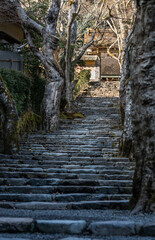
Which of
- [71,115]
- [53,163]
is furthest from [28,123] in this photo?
[53,163]

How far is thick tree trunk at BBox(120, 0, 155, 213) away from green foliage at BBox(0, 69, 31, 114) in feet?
23.2

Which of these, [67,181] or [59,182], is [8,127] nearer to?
[59,182]

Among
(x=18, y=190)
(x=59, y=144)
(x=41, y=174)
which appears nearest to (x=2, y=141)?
(x=59, y=144)

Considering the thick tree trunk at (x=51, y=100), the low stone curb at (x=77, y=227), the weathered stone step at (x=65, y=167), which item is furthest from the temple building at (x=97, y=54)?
the low stone curb at (x=77, y=227)

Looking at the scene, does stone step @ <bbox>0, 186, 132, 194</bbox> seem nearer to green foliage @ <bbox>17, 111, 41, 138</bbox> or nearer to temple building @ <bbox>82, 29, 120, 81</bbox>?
green foliage @ <bbox>17, 111, 41, 138</bbox>

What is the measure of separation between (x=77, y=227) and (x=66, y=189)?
2.60m

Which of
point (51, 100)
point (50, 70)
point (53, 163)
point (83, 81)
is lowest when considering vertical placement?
point (53, 163)

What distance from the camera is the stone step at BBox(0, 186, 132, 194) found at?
6562 millimetres

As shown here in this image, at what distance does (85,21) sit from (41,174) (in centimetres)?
1549

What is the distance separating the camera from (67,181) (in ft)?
23.5

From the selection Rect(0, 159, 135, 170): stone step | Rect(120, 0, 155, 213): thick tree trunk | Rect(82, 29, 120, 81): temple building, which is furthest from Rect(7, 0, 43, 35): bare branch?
Rect(82, 29, 120, 81): temple building

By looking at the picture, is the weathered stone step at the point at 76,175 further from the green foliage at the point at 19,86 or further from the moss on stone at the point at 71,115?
the moss on stone at the point at 71,115

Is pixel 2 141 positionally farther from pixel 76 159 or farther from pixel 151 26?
pixel 151 26

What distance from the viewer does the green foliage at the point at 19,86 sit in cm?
1137
